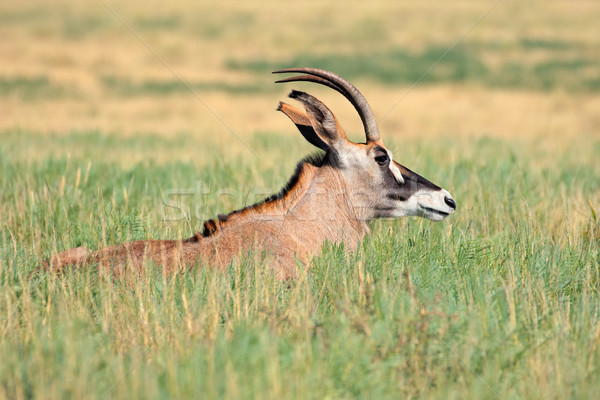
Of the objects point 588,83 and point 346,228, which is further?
point 588,83

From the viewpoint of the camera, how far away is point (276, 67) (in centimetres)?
3403

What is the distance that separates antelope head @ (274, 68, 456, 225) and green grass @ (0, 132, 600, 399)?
246mm

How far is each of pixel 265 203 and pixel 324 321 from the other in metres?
2.14

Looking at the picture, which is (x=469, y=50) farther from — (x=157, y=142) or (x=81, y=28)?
(x=157, y=142)

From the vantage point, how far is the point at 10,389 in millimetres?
3371

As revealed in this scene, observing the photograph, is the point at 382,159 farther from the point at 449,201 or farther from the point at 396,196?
the point at 449,201

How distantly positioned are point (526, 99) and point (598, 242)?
21.4m

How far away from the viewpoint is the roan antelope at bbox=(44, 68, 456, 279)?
18.3ft

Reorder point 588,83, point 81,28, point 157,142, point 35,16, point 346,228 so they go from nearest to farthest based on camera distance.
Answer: point 346,228 → point 157,142 → point 588,83 → point 81,28 → point 35,16

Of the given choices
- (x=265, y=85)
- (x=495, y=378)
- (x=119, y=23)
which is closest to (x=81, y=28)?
(x=119, y=23)

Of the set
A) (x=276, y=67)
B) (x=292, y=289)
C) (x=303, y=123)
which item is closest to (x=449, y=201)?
(x=303, y=123)

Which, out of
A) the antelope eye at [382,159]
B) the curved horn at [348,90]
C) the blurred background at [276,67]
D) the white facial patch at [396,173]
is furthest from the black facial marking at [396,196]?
the blurred background at [276,67]

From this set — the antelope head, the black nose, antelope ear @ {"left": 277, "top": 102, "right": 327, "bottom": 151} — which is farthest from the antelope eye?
the black nose

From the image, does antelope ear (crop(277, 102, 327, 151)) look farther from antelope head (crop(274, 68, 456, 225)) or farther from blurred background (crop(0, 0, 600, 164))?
blurred background (crop(0, 0, 600, 164))
